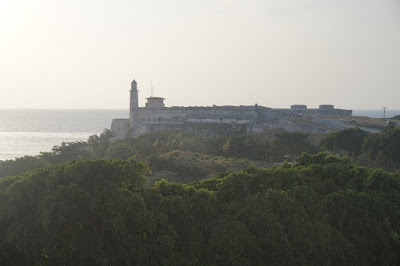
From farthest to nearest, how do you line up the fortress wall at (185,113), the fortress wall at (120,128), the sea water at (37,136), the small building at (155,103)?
1. the sea water at (37,136)
2. the small building at (155,103)
3. the fortress wall at (120,128)
4. the fortress wall at (185,113)

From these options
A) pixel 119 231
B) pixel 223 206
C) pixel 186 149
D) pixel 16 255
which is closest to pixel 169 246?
pixel 119 231

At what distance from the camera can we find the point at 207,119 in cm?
4725

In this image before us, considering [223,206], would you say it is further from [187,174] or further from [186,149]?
[186,149]

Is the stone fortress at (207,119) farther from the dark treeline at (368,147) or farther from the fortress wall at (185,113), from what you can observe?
the dark treeline at (368,147)

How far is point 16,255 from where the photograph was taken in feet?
34.7

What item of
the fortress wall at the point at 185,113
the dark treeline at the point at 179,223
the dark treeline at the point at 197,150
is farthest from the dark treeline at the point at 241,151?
the dark treeline at the point at 179,223

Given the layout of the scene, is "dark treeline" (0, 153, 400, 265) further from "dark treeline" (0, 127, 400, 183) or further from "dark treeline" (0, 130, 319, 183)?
"dark treeline" (0, 130, 319, 183)

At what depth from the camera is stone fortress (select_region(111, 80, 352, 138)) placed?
142 feet

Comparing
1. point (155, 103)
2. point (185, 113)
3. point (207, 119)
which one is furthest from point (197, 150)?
point (155, 103)

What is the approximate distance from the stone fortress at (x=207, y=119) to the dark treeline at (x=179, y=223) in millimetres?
30841

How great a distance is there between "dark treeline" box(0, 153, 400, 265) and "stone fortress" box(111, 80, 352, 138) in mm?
30841

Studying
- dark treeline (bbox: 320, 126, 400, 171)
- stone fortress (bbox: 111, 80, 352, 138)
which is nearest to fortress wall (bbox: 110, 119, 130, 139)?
stone fortress (bbox: 111, 80, 352, 138)

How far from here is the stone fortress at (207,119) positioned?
1702 inches

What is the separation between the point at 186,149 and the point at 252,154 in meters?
5.80
